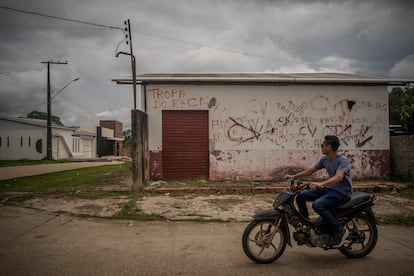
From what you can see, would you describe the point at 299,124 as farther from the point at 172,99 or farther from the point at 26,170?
the point at 26,170

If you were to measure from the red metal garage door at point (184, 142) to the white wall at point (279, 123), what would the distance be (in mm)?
229

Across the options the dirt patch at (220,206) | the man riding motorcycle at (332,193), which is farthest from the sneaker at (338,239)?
the dirt patch at (220,206)

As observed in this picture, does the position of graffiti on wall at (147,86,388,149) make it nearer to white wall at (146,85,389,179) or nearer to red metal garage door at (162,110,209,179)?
white wall at (146,85,389,179)

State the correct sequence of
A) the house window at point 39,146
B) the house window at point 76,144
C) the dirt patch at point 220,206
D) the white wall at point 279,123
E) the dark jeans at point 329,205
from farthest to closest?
the house window at point 76,144
the house window at point 39,146
the white wall at point 279,123
the dirt patch at point 220,206
the dark jeans at point 329,205

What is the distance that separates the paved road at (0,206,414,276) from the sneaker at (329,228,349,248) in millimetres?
242

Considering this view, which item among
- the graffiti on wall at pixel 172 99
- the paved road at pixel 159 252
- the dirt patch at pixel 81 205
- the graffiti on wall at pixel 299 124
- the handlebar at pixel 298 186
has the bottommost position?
the paved road at pixel 159 252

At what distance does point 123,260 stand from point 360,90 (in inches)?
419

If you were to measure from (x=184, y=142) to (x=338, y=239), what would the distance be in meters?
7.47

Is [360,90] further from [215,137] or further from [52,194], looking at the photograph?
[52,194]

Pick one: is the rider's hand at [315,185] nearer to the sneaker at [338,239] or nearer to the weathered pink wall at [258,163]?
the sneaker at [338,239]

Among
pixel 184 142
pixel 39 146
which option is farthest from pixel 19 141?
pixel 184 142

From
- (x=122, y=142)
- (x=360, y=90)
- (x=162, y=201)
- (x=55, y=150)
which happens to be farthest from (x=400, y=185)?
(x=122, y=142)

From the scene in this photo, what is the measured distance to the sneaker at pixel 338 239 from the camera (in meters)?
3.98

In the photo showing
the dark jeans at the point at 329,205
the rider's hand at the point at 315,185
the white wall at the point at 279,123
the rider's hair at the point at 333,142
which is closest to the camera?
the rider's hand at the point at 315,185
